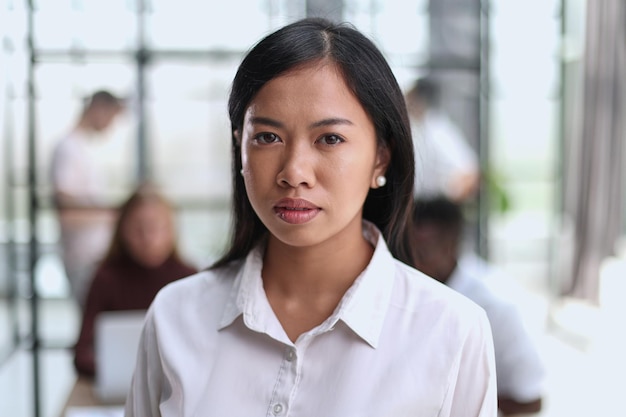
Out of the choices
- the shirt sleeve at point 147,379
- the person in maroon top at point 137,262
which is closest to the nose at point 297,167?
the shirt sleeve at point 147,379

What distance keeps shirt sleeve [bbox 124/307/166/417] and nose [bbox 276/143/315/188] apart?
0.33 meters

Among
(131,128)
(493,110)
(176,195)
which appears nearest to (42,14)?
(131,128)

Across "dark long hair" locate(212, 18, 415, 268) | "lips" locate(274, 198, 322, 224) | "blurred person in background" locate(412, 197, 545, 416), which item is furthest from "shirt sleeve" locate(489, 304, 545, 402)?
"lips" locate(274, 198, 322, 224)

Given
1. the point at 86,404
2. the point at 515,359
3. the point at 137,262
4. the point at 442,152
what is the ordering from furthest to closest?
the point at 442,152
the point at 137,262
the point at 86,404
the point at 515,359

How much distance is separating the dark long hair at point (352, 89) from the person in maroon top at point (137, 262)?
214 cm

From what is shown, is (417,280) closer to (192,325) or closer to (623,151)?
(192,325)

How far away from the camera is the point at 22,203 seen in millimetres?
5379

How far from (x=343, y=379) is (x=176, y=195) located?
4.53 metres

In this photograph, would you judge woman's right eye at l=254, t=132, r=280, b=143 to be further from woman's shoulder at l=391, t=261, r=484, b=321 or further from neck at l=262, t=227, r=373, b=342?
woman's shoulder at l=391, t=261, r=484, b=321

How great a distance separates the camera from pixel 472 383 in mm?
1141

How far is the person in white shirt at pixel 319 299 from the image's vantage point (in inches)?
44.5

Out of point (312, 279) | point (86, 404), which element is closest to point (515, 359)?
point (86, 404)

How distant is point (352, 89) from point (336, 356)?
36 cm

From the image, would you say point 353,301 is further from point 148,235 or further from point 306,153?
point 148,235
